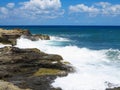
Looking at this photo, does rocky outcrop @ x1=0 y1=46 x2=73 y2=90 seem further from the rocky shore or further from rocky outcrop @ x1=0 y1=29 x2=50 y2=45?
rocky outcrop @ x1=0 y1=29 x2=50 y2=45

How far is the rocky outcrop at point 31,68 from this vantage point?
71.3ft

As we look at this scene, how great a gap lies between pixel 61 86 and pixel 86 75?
3.69 m

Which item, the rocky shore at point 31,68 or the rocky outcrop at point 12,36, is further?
the rocky outcrop at point 12,36

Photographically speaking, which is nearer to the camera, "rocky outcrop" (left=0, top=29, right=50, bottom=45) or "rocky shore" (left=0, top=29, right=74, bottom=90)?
"rocky shore" (left=0, top=29, right=74, bottom=90)

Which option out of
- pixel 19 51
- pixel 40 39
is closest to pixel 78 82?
pixel 19 51

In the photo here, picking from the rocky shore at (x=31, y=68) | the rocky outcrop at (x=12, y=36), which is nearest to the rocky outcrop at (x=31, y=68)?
the rocky shore at (x=31, y=68)

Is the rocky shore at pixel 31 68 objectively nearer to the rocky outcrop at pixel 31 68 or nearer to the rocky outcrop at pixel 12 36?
the rocky outcrop at pixel 31 68

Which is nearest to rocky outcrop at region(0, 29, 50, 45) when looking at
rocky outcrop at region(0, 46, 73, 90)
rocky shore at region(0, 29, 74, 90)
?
rocky shore at region(0, 29, 74, 90)

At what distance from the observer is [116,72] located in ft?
89.2

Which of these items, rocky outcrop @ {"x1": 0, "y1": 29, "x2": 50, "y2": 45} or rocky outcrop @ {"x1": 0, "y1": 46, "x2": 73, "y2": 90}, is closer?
rocky outcrop @ {"x1": 0, "y1": 46, "x2": 73, "y2": 90}

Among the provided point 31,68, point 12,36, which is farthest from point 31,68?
point 12,36

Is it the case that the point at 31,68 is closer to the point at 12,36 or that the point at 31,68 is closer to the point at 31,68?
the point at 31,68

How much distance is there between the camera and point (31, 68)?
82.4 feet

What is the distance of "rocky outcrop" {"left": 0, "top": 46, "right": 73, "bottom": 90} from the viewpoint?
2172 centimetres
